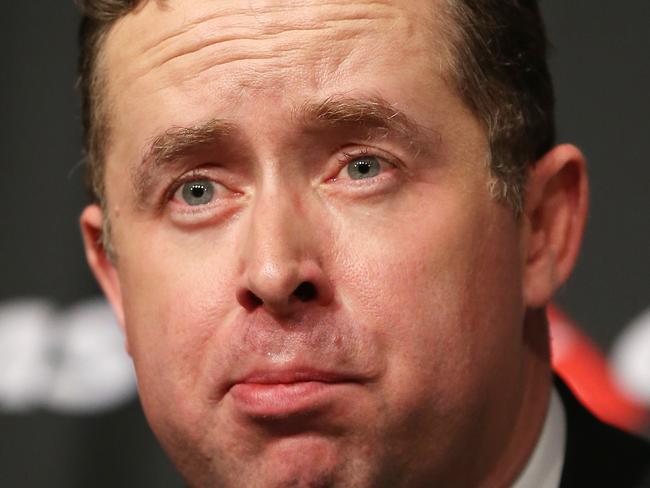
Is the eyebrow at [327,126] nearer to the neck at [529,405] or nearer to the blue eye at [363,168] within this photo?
the blue eye at [363,168]

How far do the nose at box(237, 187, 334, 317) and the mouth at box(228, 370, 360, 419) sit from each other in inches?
4.1

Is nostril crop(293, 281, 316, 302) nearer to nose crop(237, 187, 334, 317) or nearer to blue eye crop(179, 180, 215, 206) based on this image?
nose crop(237, 187, 334, 317)

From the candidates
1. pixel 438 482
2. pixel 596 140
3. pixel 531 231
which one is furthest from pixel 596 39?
pixel 438 482

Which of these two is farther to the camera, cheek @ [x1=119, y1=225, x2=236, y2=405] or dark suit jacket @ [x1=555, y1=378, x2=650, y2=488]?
dark suit jacket @ [x1=555, y1=378, x2=650, y2=488]

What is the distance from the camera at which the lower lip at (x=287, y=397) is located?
1.93 metres

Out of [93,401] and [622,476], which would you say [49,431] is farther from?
[622,476]

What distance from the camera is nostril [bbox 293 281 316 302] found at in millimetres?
1944

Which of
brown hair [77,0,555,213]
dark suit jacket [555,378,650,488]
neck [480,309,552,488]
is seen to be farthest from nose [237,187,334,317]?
dark suit jacket [555,378,650,488]

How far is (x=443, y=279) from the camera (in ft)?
6.62

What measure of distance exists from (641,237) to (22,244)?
5.45ft

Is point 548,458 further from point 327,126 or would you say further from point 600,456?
point 327,126

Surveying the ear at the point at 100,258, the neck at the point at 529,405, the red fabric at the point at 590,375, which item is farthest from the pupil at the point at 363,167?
the red fabric at the point at 590,375

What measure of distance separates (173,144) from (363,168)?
1.09ft

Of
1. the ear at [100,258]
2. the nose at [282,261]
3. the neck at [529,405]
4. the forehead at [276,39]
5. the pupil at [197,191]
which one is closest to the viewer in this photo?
the nose at [282,261]
